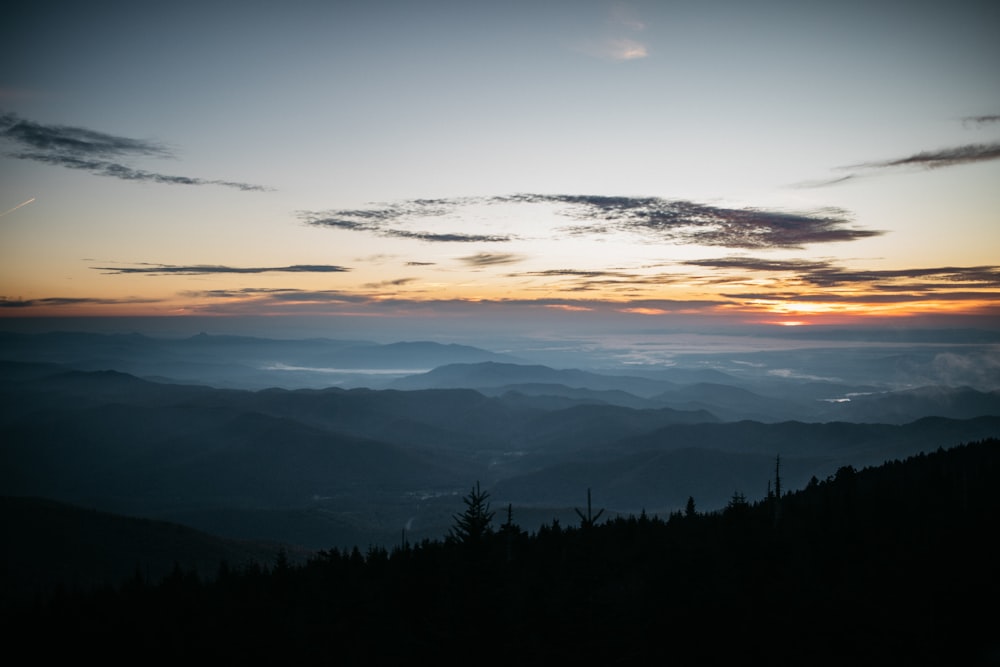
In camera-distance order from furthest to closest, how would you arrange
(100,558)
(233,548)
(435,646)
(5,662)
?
(233,548)
(100,558)
(5,662)
(435,646)

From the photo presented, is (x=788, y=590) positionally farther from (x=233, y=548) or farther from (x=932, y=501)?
(x=233, y=548)

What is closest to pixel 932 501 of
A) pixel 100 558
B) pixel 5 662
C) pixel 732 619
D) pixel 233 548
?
pixel 732 619

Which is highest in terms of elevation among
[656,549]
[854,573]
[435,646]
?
[435,646]

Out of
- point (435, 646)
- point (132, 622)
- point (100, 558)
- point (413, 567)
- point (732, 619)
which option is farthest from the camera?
point (100, 558)

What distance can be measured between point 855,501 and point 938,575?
104ft

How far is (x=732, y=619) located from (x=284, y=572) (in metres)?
50.2

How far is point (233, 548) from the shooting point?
162m

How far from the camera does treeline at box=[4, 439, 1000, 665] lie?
22562mm

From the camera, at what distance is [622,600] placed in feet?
132

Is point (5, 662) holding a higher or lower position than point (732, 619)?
lower

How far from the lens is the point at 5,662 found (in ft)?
162

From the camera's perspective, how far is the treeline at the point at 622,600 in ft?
74.0

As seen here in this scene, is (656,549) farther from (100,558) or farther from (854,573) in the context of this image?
(100,558)

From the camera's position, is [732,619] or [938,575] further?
[938,575]
